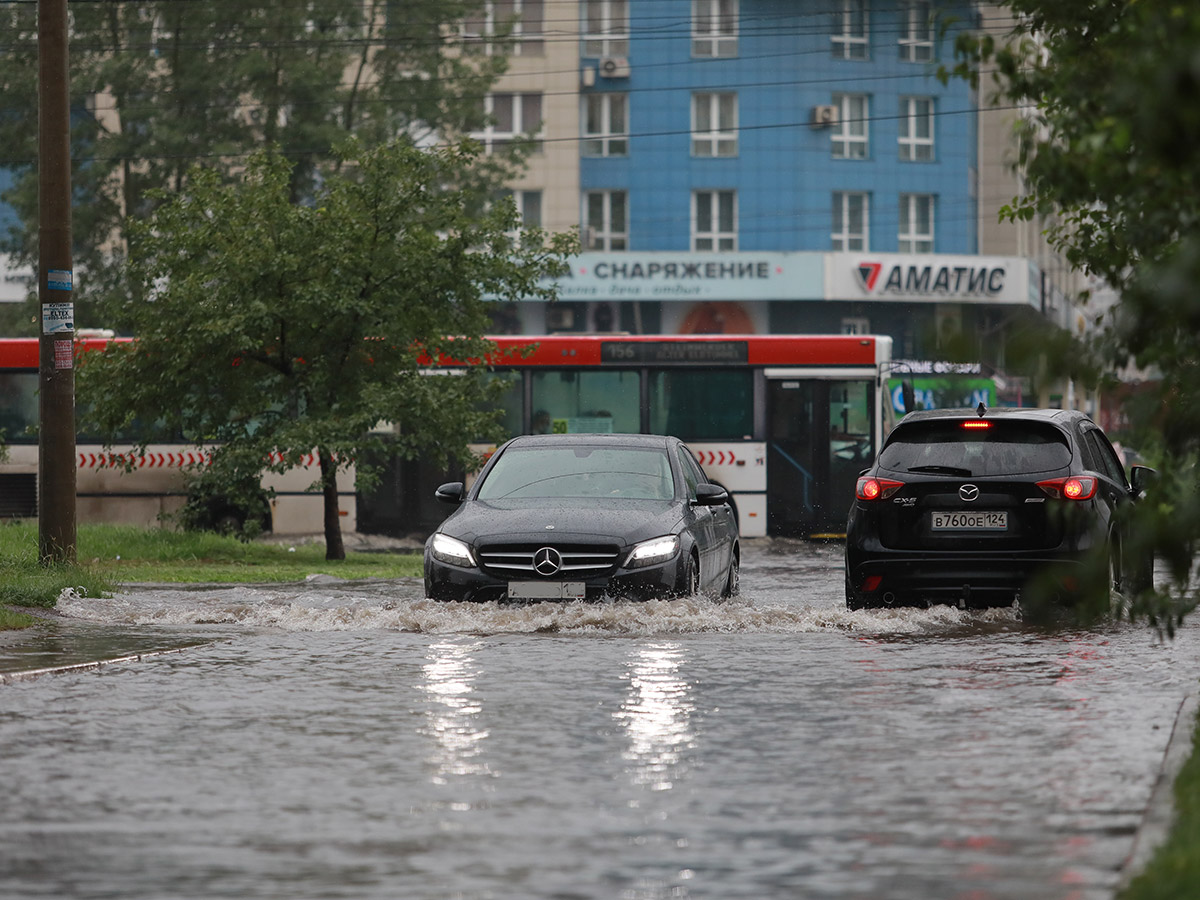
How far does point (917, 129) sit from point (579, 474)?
49.1m

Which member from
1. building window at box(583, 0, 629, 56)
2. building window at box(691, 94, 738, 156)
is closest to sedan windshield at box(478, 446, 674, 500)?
building window at box(583, 0, 629, 56)

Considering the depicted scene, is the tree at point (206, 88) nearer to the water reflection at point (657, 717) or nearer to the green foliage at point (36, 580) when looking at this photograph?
the green foliage at point (36, 580)

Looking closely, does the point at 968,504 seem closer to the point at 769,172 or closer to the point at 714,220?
the point at 769,172

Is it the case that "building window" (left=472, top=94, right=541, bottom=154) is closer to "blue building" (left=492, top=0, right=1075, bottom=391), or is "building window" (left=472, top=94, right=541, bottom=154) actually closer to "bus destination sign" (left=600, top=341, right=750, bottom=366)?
"blue building" (left=492, top=0, right=1075, bottom=391)

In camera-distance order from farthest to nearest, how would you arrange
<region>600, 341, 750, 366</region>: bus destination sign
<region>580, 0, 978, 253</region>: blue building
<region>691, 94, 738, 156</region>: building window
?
<region>691, 94, 738, 156</region>: building window
<region>580, 0, 978, 253</region>: blue building
<region>600, 341, 750, 366</region>: bus destination sign

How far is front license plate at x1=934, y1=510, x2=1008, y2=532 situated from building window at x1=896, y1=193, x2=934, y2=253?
161 ft

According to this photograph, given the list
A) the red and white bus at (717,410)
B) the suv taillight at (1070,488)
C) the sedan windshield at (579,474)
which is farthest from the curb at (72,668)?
the red and white bus at (717,410)

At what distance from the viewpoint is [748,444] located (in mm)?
29453

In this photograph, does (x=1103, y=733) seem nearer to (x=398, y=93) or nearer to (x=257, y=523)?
(x=257, y=523)

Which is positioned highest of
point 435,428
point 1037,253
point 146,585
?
point 1037,253

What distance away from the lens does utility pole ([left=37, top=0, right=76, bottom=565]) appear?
671 inches

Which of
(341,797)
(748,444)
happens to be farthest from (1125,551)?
(748,444)

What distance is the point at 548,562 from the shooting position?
46.4 ft

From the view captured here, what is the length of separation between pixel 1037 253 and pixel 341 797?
75.8 m
